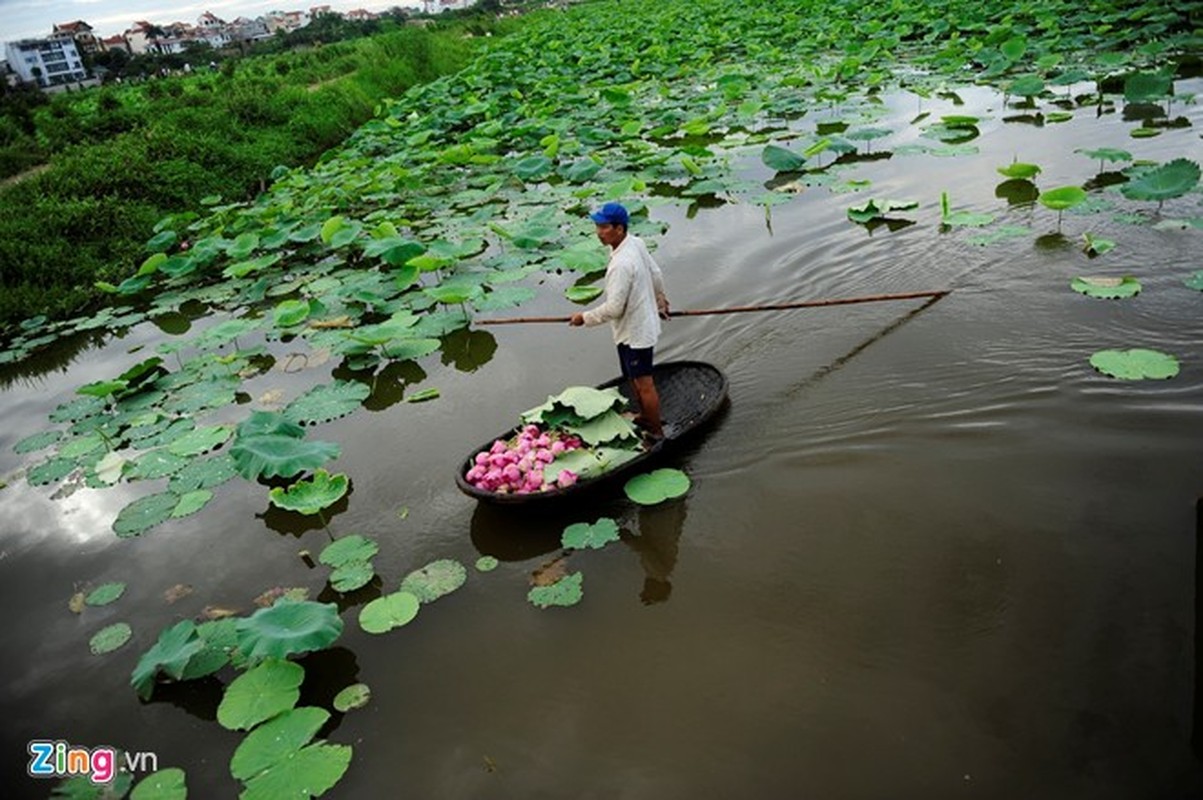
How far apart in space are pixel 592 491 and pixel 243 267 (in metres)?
5.50

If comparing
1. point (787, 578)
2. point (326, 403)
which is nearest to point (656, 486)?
point (787, 578)

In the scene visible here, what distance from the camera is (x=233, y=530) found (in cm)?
411

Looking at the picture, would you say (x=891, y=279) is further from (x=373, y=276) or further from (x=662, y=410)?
(x=373, y=276)

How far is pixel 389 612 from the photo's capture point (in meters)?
3.21

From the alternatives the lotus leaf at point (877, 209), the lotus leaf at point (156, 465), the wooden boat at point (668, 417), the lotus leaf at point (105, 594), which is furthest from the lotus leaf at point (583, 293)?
the lotus leaf at point (105, 594)

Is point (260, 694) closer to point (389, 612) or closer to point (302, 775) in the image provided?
point (302, 775)

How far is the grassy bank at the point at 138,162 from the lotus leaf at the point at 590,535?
7476 mm

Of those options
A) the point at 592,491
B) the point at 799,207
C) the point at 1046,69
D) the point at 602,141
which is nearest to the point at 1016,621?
the point at 592,491

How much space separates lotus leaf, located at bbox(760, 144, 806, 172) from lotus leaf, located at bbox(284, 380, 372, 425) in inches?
202

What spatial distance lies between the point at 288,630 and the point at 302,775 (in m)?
0.54

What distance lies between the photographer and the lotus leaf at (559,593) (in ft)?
10.5

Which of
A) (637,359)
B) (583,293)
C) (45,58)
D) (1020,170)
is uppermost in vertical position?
(45,58)

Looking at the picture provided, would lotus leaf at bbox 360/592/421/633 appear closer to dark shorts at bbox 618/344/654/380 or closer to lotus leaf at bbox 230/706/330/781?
lotus leaf at bbox 230/706/330/781

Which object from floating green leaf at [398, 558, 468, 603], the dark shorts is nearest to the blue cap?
the dark shorts
